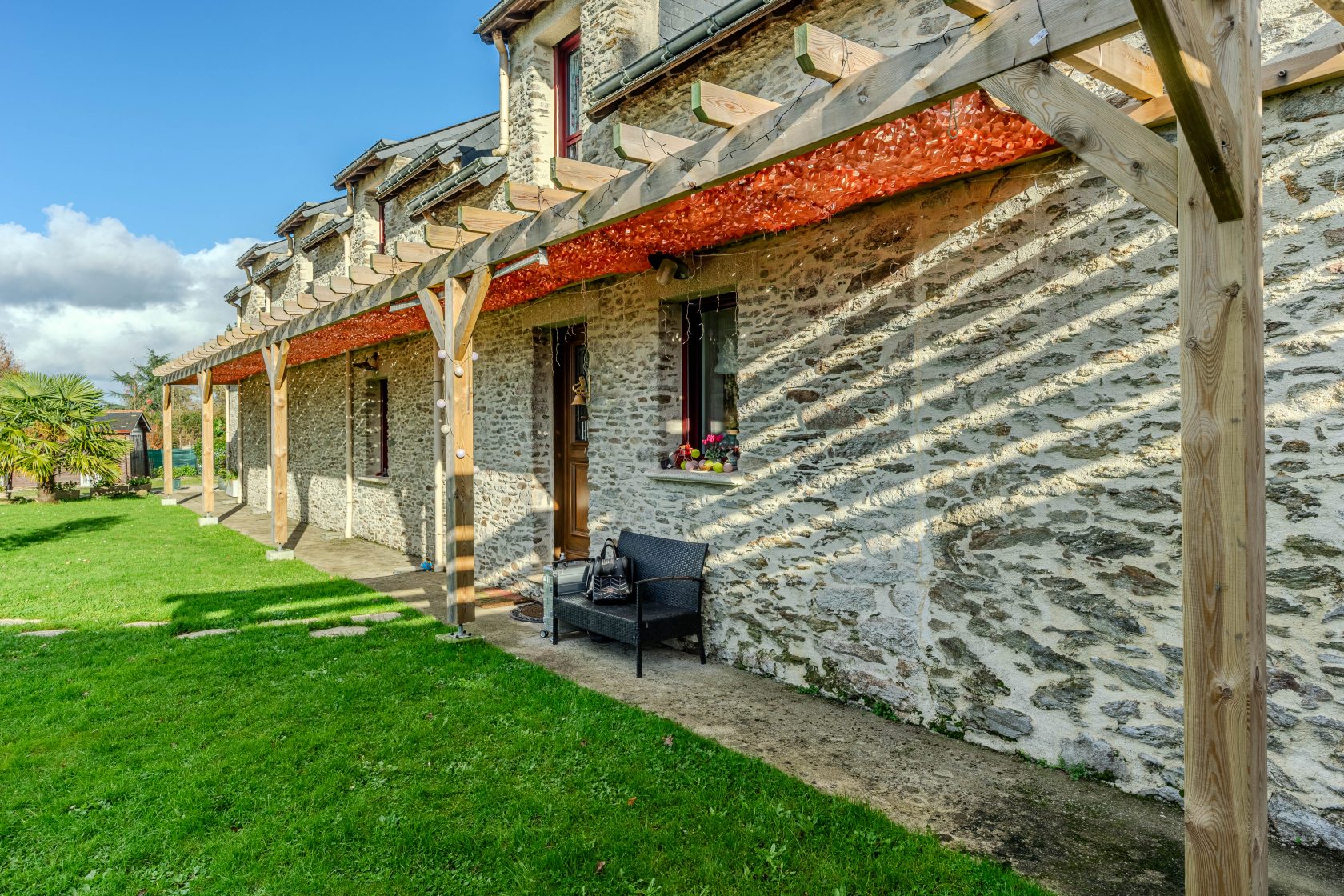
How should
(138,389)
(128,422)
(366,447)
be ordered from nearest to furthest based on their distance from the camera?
(366,447), (128,422), (138,389)

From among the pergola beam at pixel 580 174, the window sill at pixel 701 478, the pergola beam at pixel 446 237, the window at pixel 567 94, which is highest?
the window at pixel 567 94

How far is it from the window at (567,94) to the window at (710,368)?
3.00 metres

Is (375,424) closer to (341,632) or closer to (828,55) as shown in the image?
(341,632)

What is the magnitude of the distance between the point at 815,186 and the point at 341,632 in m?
5.07

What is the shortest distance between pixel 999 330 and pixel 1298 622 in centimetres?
176

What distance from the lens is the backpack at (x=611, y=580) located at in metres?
5.49

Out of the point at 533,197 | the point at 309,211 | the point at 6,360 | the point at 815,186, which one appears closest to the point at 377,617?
the point at 533,197

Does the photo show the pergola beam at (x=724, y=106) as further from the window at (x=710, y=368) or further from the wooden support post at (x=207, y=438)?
the wooden support post at (x=207, y=438)

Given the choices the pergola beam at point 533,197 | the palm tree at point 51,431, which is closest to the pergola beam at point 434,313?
the pergola beam at point 533,197

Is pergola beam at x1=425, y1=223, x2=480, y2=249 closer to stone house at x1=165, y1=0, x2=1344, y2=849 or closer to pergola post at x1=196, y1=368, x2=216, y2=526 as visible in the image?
stone house at x1=165, y1=0, x2=1344, y2=849

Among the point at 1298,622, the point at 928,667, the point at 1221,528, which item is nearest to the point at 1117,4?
the point at 1221,528

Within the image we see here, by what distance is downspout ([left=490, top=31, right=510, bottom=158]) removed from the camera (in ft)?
27.0

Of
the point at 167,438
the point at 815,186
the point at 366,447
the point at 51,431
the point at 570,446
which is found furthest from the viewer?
the point at 51,431

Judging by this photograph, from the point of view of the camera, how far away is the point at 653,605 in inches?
219
